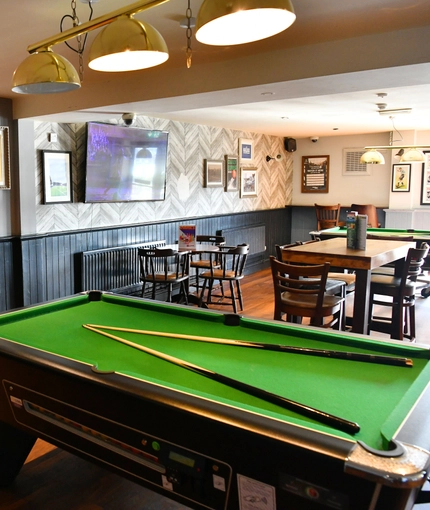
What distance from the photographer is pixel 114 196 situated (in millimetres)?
5793

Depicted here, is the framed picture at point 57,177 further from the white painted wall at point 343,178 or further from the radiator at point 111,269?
the white painted wall at point 343,178

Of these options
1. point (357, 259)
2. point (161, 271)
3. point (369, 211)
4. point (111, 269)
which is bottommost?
point (161, 271)

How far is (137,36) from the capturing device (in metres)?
1.83

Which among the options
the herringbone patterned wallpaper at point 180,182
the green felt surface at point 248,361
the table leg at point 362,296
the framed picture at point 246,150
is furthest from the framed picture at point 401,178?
the green felt surface at point 248,361

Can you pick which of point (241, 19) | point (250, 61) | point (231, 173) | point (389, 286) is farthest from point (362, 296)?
point (231, 173)

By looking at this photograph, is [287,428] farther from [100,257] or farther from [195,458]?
[100,257]

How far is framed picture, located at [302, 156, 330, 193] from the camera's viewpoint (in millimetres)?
9625

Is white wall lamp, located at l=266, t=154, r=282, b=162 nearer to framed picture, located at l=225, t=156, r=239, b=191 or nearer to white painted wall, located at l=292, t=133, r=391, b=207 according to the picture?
white painted wall, located at l=292, t=133, r=391, b=207

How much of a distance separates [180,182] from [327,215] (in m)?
3.63

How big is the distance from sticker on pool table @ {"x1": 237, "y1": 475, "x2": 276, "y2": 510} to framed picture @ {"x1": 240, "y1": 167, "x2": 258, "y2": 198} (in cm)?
717

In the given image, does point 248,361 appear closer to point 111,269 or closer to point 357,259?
point 357,259

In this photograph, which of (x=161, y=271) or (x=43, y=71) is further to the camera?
(x=161, y=271)

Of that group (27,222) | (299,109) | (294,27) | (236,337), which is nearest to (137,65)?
(294,27)

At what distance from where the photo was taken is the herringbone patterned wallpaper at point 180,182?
519 cm
